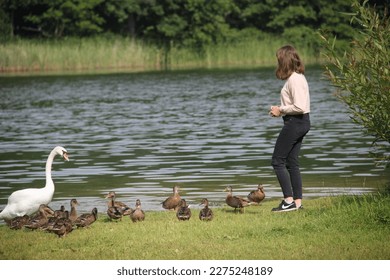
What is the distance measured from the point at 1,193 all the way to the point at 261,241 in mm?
7590

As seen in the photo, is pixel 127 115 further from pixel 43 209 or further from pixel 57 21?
pixel 57 21

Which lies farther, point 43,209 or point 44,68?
point 44,68

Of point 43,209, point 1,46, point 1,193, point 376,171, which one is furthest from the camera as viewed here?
point 1,46

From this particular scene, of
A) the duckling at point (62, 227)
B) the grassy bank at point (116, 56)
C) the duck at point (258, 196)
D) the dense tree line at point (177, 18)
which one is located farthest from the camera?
the dense tree line at point (177, 18)

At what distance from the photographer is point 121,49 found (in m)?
58.2

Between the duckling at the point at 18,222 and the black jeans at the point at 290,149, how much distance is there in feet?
10.5

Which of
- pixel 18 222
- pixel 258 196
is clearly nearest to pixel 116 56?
pixel 258 196

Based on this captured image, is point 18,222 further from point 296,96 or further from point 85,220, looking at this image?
point 296,96

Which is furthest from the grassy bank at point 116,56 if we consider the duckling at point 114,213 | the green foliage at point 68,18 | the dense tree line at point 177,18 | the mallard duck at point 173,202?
the duckling at point 114,213

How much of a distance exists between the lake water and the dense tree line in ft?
64.0

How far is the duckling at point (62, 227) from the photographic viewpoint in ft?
37.3

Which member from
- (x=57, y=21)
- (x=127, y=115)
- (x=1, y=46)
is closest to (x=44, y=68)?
(x=1, y=46)

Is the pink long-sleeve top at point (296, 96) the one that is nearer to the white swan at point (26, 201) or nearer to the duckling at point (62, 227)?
the duckling at point (62, 227)

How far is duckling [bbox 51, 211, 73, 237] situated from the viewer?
1137 cm
